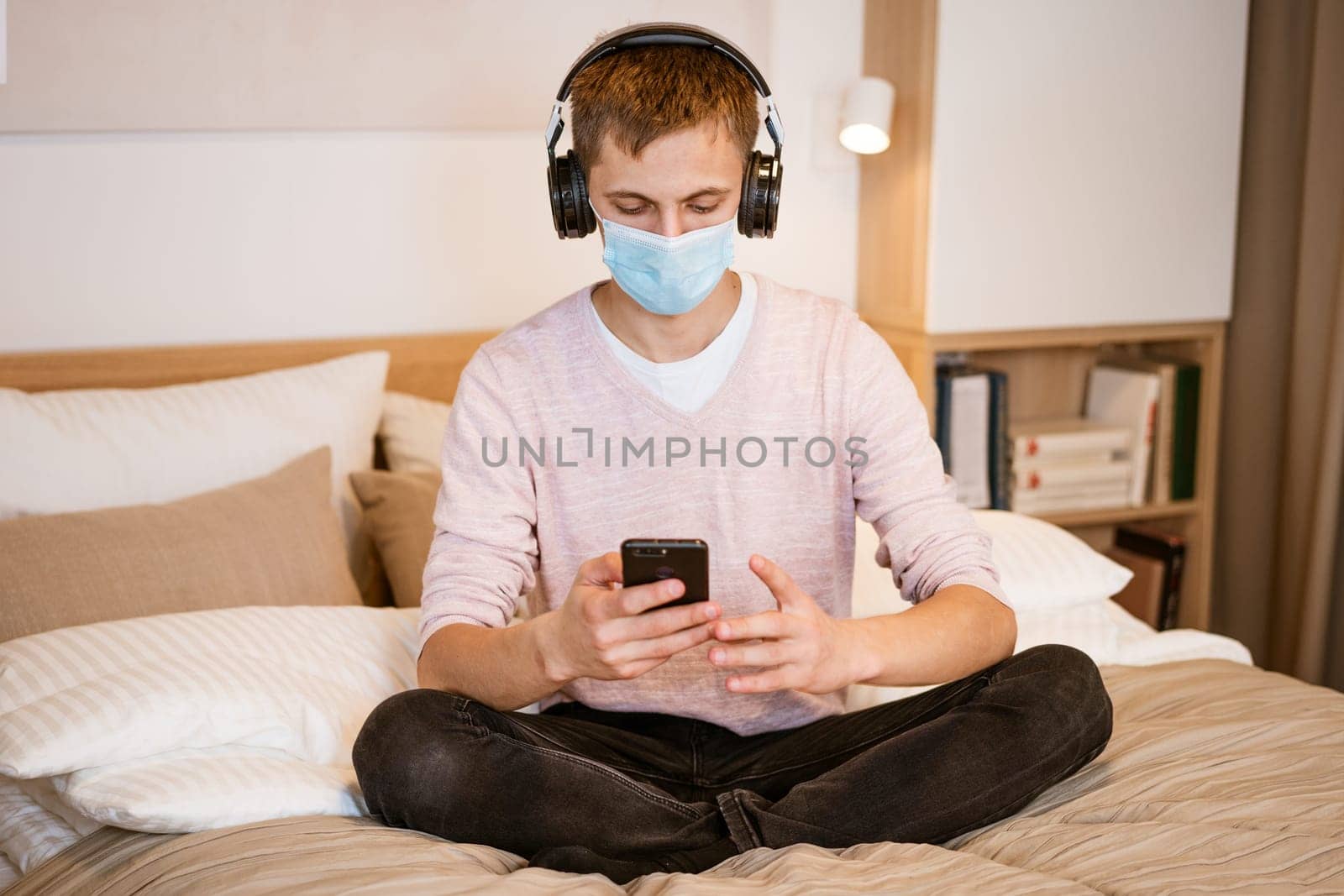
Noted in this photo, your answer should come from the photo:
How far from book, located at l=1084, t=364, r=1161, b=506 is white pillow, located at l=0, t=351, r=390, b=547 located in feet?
4.99

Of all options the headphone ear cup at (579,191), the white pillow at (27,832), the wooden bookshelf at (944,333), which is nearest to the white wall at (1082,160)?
the wooden bookshelf at (944,333)

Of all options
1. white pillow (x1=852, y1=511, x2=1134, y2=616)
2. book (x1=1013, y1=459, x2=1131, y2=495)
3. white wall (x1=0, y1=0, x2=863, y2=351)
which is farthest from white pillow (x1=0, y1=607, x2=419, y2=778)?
book (x1=1013, y1=459, x2=1131, y2=495)

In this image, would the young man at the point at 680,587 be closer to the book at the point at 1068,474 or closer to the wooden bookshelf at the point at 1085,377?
the wooden bookshelf at the point at 1085,377

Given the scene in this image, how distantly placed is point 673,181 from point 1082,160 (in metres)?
1.29

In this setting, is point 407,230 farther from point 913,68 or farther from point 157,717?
point 157,717

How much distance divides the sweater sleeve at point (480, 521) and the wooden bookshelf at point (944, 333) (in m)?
1.09

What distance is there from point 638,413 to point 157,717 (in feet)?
1.92

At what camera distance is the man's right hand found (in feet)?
3.39

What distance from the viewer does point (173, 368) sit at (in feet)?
6.41

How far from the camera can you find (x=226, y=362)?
1.98 m

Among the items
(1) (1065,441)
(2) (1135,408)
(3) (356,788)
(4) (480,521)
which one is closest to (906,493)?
(4) (480,521)

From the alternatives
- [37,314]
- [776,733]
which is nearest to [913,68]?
[776,733]

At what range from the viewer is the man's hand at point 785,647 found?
1.05 meters

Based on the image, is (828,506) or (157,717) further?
(828,506)
